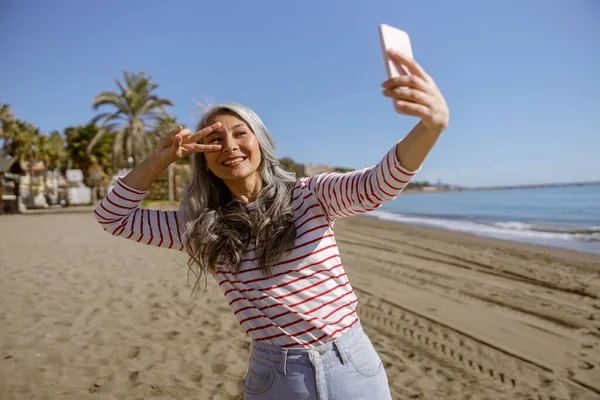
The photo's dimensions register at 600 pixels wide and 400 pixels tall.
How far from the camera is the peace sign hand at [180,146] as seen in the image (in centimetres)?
172

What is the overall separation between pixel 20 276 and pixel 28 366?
4.68 metres

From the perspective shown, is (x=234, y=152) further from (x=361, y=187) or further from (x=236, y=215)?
(x=361, y=187)

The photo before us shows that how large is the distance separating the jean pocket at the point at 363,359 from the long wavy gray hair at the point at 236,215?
46 centimetres

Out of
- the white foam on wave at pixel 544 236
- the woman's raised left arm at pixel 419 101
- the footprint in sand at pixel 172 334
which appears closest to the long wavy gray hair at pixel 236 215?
the woman's raised left arm at pixel 419 101

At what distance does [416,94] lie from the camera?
1109 mm

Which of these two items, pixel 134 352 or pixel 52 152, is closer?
pixel 134 352

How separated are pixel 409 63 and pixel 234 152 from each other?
0.86 m

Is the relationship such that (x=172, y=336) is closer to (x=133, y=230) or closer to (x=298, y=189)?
(x=133, y=230)

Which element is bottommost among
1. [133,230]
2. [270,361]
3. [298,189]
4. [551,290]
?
[551,290]

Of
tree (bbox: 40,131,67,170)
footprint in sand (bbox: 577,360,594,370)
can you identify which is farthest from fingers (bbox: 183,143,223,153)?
tree (bbox: 40,131,67,170)

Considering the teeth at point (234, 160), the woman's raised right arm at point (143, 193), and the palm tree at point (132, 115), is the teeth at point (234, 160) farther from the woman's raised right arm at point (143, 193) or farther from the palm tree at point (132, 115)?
the palm tree at point (132, 115)

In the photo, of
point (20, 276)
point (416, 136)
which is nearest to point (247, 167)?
point (416, 136)

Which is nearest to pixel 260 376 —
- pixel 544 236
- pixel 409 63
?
pixel 409 63

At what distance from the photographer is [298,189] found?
171 cm
